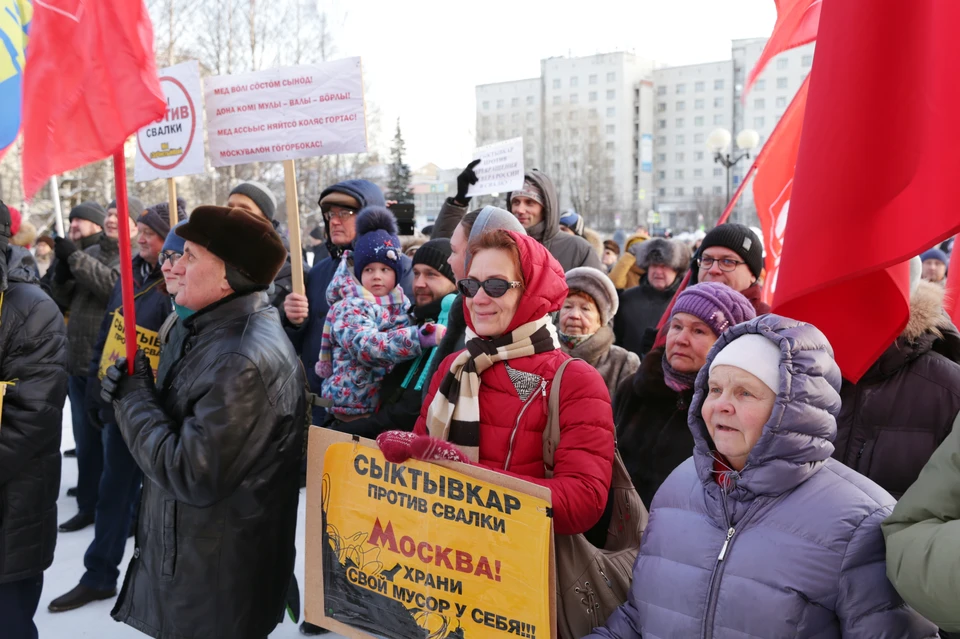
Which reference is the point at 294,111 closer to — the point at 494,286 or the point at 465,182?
the point at 465,182

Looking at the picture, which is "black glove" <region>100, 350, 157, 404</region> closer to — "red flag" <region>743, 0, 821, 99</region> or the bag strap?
the bag strap

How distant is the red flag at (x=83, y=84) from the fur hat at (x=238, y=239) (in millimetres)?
755

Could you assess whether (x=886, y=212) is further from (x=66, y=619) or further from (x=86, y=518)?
(x=86, y=518)

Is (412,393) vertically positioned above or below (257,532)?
above

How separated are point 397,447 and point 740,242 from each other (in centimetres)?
215

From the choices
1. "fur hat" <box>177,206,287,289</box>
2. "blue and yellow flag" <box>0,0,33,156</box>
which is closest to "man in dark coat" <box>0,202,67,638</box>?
"blue and yellow flag" <box>0,0,33,156</box>

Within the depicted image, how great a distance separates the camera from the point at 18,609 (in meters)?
3.18

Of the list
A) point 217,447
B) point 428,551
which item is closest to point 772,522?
point 428,551

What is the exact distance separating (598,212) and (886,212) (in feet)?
239

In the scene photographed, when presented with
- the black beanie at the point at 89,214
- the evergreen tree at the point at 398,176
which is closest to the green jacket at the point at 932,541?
the black beanie at the point at 89,214

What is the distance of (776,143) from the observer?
11.9ft

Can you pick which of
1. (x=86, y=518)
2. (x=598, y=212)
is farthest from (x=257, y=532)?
(x=598, y=212)

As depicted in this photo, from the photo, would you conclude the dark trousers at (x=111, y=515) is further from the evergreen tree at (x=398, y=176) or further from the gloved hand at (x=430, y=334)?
the evergreen tree at (x=398, y=176)

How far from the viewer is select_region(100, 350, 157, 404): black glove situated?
291cm
